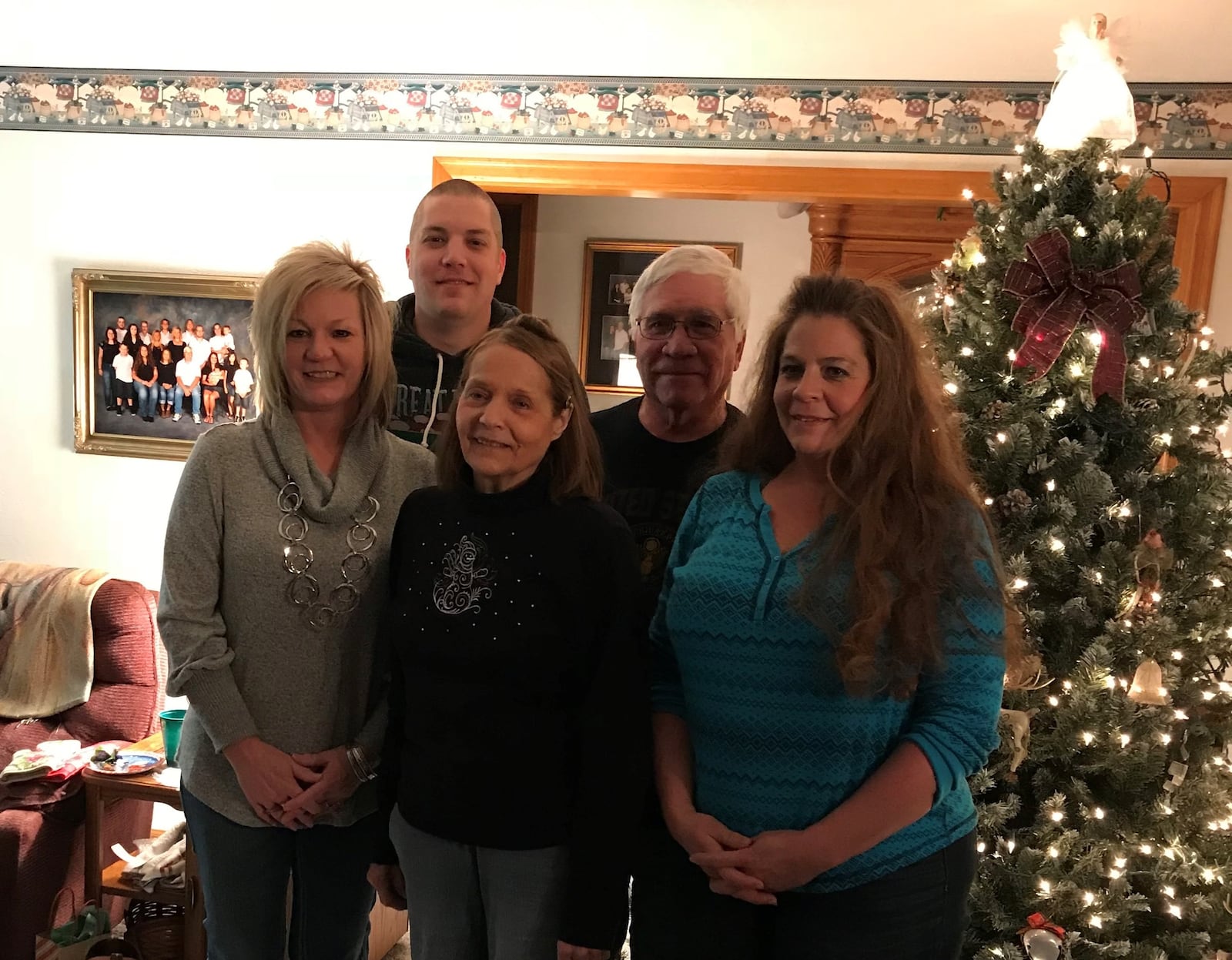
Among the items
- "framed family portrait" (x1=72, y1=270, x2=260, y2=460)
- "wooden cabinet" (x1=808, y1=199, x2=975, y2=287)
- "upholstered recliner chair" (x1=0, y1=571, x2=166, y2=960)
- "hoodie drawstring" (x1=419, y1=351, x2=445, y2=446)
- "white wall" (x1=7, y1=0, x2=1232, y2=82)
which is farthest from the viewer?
"wooden cabinet" (x1=808, y1=199, x2=975, y2=287)

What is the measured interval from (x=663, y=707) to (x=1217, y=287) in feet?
8.35

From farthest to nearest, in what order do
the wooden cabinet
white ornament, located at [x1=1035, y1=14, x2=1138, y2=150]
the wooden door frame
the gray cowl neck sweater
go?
the wooden cabinet < the wooden door frame < white ornament, located at [x1=1035, y1=14, x2=1138, y2=150] < the gray cowl neck sweater

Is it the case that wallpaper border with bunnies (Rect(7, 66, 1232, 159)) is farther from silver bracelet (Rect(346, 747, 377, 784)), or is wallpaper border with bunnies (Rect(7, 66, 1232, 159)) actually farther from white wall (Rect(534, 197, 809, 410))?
silver bracelet (Rect(346, 747, 377, 784))

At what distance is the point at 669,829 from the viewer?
1269mm

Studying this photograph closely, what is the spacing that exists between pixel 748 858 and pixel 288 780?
0.65 meters

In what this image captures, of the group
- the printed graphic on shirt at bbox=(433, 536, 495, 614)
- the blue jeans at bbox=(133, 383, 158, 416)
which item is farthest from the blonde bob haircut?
the blue jeans at bbox=(133, 383, 158, 416)

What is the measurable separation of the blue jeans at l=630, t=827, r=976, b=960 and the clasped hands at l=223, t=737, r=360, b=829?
45cm

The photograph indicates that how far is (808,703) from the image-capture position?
116 cm

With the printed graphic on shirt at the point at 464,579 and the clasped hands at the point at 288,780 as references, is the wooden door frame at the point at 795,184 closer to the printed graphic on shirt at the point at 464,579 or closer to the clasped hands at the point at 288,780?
the printed graphic on shirt at the point at 464,579

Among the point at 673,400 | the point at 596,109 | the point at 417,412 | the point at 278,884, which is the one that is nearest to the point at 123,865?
the point at 278,884

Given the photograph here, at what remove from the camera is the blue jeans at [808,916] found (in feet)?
3.84

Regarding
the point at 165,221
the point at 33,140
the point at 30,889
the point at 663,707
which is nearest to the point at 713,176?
the point at 165,221

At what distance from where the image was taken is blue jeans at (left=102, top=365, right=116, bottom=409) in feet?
12.0

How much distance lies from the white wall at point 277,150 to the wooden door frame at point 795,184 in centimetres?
4
